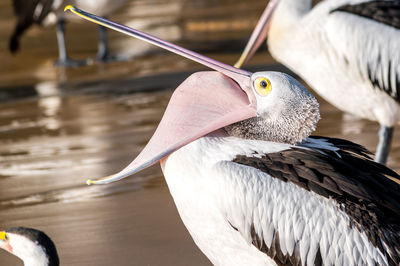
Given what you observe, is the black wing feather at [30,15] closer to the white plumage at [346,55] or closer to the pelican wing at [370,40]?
the white plumage at [346,55]

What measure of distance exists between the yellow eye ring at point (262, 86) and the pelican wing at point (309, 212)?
0.29 metres

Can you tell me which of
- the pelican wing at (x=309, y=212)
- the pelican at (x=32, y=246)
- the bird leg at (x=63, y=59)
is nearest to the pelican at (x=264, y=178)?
the pelican wing at (x=309, y=212)

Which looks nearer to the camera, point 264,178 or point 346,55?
point 264,178

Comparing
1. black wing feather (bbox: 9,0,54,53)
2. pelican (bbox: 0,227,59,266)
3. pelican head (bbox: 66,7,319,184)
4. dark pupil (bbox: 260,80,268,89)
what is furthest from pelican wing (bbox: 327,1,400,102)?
black wing feather (bbox: 9,0,54,53)

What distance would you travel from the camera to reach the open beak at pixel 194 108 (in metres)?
3.24

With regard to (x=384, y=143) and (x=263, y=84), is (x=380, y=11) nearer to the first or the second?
(x=384, y=143)

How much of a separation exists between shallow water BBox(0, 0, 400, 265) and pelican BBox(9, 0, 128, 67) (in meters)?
0.27

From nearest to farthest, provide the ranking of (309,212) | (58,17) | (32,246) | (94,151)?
1. (309,212)
2. (32,246)
3. (94,151)
4. (58,17)

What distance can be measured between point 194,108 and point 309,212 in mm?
668

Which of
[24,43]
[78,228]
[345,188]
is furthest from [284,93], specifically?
[24,43]

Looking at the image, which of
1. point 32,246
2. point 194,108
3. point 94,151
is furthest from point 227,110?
point 94,151

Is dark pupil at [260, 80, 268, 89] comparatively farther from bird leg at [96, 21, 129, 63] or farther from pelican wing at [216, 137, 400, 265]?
bird leg at [96, 21, 129, 63]

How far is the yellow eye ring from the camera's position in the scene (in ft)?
10.7

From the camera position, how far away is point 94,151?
6.25 m
